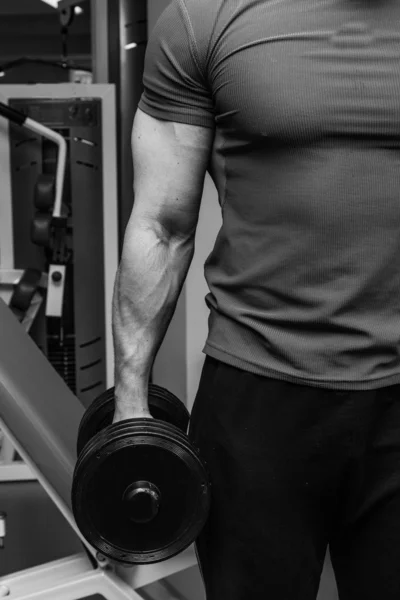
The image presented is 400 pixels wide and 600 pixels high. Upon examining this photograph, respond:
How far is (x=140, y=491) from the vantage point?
906 mm

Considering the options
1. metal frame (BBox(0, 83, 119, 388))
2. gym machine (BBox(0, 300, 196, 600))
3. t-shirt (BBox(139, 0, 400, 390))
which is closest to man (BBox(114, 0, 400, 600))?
t-shirt (BBox(139, 0, 400, 390))

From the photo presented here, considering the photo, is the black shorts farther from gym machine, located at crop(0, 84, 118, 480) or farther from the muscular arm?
gym machine, located at crop(0, 84, 118, 480)

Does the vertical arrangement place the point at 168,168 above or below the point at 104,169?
above

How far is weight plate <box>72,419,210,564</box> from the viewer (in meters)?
0.89

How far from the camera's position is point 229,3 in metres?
0.84

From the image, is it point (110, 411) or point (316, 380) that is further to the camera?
point (110, 411)

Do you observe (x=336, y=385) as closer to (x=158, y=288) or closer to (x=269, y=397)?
(x=269, y=397)

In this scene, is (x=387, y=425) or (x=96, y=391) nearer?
(x=387, y=425)

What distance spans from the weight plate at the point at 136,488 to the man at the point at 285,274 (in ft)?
0.13

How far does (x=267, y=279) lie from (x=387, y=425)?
233mm

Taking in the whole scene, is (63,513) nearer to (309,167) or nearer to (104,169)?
(309,167)

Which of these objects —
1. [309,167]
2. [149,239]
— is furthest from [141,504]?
[309,167]

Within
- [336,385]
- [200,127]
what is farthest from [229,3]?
[336,385]

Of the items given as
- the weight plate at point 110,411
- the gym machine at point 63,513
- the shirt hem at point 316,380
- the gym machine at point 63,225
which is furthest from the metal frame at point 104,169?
the shirt hem at point 316,380
